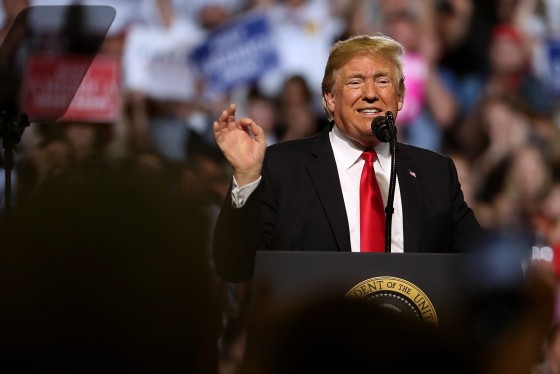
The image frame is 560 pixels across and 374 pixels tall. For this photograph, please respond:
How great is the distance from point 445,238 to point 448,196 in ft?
0.49

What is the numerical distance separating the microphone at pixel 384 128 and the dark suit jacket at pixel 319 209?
20 centimetres

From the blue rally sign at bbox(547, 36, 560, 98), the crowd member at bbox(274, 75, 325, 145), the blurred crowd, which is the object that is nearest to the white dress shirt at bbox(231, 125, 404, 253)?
the blurred crowd

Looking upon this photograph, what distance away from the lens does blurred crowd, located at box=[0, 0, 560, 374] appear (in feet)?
22.5

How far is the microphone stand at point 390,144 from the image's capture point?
Answer: 269 cm

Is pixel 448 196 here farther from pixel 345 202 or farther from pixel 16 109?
pixel 16 109

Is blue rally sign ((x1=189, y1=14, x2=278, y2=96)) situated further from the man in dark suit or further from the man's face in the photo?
the man's face

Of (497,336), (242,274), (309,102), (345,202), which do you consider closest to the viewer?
(497,336)

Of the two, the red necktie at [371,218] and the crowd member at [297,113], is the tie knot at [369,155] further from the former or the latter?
the crowd member at [297,113]

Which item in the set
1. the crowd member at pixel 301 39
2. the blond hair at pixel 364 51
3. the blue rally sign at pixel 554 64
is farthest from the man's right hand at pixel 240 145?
the blue rally sign at pixel 554 64

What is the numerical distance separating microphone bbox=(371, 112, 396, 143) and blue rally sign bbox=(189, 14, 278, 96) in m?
4.32

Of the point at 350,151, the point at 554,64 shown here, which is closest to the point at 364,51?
the point at 350,151

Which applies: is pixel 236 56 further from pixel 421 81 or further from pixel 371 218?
pixel 371 218

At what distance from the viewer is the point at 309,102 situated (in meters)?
7.00

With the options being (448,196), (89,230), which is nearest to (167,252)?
(89,230)
